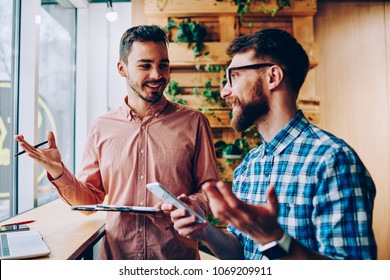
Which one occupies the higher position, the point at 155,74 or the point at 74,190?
the point at 155,74

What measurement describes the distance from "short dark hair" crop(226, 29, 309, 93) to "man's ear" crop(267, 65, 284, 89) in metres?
0.02

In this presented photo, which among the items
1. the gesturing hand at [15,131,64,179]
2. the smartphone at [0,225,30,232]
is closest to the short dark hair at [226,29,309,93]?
the gesturing hand at [15,131,64,179]

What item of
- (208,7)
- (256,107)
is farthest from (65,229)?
(208,7)

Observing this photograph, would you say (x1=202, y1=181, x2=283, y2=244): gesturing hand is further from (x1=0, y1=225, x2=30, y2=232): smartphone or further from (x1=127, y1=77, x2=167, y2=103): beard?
(x1=0, y1=225, x2=30, y2=232): smartphone

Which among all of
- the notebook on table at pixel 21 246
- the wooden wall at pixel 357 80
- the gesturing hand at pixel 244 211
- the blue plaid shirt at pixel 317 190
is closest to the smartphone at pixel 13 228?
the notebook on table at pixel 21 246

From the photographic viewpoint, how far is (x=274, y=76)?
0.97m

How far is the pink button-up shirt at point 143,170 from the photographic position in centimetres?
129

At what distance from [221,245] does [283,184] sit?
0.28 metres

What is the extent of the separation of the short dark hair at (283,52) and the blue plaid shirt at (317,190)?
0.41 feet

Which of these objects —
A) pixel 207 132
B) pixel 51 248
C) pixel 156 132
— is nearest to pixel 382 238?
pixel 207 132

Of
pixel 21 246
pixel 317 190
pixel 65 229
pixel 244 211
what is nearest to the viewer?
pixel 244 211

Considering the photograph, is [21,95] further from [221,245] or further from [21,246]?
[221,245]

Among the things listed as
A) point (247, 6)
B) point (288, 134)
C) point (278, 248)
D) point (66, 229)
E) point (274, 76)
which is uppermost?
point (247, 6)

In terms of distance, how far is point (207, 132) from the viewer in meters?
1.38
